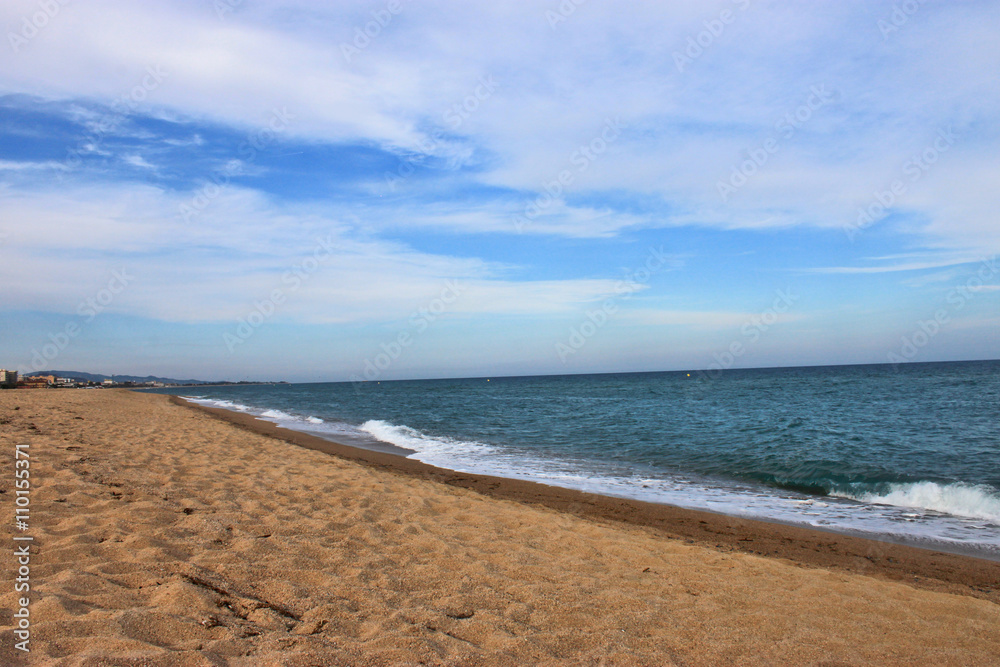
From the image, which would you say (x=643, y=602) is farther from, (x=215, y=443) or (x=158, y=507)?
(x=215, y=443)

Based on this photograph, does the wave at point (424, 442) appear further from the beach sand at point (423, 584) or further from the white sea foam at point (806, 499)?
the beach sand at point (423, 584)

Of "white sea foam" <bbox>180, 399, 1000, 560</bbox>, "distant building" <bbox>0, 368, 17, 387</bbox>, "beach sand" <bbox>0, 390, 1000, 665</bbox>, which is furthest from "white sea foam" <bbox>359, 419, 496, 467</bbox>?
"distant building" <bbox>0, 368, 17, 387</bbox>

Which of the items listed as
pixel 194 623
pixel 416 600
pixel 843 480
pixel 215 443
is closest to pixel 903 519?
pixel 843 480

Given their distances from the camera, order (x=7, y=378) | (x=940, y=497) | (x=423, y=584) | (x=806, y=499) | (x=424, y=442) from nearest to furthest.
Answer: (x=423, y=584), (x=940, y=497), (x=806, y=499), (x=424, y=442), (x=7, y=378)

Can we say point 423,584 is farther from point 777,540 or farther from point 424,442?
point 424,442

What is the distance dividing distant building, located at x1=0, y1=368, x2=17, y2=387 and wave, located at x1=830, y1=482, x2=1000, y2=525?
73359mm

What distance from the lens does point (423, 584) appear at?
425 centimetres

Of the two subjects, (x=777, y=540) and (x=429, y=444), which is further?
(x=429, y=444)

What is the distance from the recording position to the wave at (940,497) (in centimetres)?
922

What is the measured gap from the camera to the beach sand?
10.2 feet

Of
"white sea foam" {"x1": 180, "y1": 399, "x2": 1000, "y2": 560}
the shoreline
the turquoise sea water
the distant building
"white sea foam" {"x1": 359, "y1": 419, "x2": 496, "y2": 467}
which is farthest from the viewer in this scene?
the distant building

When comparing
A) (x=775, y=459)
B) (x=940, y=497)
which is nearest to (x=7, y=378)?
(x=775, y=459)

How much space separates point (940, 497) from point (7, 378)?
77634 mm

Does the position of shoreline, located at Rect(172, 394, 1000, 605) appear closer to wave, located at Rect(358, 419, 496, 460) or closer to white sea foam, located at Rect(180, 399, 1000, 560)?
white sea foam, located at Rect(180, 399, 1000, 560)
